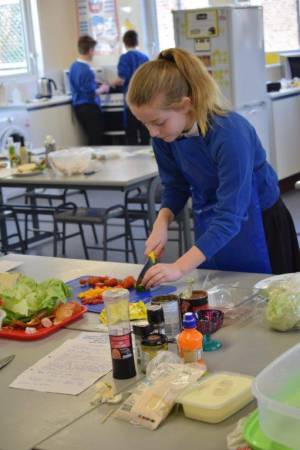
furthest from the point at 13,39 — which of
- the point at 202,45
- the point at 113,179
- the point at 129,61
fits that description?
the point at 113,179

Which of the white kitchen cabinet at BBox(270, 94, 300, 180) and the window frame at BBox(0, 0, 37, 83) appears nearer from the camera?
the white kitchen cabinet at BBox(270, 94, 300, 180)

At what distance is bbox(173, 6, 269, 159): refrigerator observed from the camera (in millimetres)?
5840

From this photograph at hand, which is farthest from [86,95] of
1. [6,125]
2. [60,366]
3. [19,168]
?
[60,366]

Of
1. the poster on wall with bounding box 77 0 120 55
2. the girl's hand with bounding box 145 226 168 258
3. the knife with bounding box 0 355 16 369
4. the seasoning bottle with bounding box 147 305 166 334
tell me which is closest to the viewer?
the seasoning bottle with bounding box 147 305 166 334

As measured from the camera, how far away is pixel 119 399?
1.54 meters

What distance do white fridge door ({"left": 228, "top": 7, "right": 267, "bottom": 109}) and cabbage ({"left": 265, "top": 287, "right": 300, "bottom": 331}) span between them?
431 centimetres

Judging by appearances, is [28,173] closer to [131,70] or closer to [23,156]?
[23,156]

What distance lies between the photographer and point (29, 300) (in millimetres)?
2070

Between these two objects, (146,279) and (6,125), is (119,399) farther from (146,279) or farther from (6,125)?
(6,125)

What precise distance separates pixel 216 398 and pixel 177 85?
96 centimetres

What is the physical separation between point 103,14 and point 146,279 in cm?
705

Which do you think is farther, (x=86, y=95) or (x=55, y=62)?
(x=55, y=62)

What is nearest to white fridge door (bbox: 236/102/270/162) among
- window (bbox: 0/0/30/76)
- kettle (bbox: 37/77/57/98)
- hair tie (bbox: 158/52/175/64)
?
kettle (bbox: 37/77/57/98)

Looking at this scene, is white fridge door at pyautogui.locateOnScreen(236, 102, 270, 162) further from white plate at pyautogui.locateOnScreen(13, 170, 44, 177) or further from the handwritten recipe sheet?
the handwritten recipe sheet
